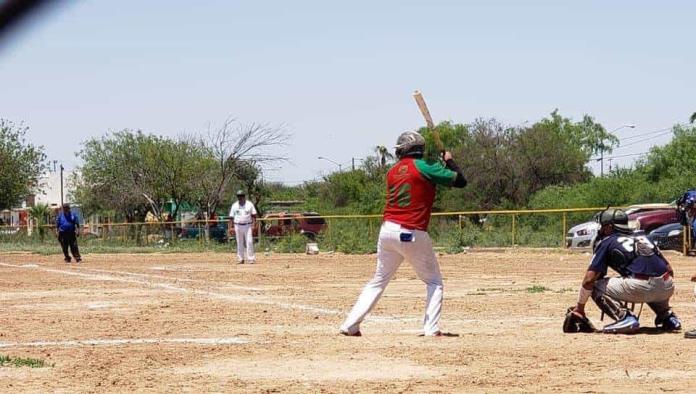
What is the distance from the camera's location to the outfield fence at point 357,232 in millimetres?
38750

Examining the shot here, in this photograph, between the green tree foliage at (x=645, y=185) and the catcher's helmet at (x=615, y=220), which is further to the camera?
the green tree foliage at (x=645, y=185)

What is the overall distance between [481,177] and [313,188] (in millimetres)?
21119

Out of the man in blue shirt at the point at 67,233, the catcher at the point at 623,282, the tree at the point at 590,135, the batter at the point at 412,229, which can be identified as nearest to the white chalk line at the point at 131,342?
the batter at the point at 412,229

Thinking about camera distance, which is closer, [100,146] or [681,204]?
[681,204]

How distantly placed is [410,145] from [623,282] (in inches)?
93.7

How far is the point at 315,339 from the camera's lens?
10547 millimetres

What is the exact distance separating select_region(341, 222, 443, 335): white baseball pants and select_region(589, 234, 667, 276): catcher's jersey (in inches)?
60.7

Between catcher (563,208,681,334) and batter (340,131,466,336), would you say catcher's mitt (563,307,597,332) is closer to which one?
catcher (563,208,681,334)

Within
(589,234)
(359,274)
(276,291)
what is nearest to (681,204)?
(276,291)

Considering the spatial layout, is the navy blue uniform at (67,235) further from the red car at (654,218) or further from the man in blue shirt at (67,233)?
the red car at (654,218)

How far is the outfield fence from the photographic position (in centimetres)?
3875

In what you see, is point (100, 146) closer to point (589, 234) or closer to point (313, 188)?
point (313, 188)

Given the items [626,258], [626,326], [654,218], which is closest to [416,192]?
[626,258]

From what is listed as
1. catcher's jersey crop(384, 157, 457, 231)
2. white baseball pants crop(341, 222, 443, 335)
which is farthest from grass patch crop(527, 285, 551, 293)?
catcher's jersey crop(384, 157, 457, 231)
